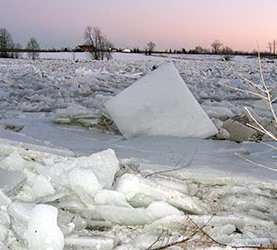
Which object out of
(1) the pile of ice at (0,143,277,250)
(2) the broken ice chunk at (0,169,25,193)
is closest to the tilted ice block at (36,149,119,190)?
(1) the pile of ice at (0,143,277,250)

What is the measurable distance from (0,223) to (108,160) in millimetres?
794

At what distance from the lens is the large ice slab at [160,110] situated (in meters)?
4.62

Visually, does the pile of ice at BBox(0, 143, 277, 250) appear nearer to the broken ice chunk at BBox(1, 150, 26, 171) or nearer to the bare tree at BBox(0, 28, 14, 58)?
the broken ice chunk at BBox(1, 150, 26, 171)

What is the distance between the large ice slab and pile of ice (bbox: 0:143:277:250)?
143 cm

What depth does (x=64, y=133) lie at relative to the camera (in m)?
4.81

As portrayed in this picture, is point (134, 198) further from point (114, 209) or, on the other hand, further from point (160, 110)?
point (160, 110)

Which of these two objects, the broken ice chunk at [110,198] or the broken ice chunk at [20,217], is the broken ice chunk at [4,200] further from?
the broken ice chunk at [110,198]

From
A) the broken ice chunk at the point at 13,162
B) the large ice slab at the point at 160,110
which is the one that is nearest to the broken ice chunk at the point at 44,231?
the broken ice chunk at the point at 13,162

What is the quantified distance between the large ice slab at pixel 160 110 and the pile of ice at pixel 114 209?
4.69 ft

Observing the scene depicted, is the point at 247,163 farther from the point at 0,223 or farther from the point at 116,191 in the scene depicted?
the point at 0,223

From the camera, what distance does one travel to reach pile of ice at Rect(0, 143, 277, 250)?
2374mm

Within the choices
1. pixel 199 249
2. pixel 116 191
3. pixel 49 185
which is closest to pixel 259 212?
pixel 199 249

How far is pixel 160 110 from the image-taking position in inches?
186

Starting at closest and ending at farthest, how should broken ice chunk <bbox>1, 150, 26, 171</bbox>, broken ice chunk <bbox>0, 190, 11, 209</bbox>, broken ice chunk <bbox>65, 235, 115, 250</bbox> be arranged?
broken ice chunk <bbox>65, 235, 115, 250</bbox>, broken ice chunk <bbox>0, 190, 11, 209</bbox>, broken ice chunk <bbox>1, 150, 26, 171</bbox>
